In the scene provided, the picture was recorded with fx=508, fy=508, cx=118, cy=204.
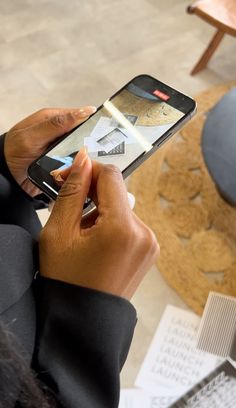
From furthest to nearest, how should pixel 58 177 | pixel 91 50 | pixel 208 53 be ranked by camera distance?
1. pixel 91 50
2. pixel 208 53
3. pixel 58 177

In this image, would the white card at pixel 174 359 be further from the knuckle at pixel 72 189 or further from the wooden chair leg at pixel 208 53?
the wooden chair leg at pixel 208 53

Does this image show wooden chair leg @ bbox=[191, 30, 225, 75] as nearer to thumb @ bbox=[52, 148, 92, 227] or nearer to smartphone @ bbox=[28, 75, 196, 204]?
smartphone @ bbox=[28, 75, 196, 204]

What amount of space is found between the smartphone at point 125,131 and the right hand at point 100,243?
0.54 feet

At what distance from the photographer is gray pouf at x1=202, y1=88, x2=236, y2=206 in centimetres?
120

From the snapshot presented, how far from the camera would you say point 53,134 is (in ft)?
2.74

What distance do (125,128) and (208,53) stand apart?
0.99m

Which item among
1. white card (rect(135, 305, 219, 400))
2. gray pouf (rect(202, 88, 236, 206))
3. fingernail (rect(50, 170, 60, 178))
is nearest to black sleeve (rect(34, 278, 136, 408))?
fingernail (rect(50, 170, 60, 178))

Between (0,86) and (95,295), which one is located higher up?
(95,295)

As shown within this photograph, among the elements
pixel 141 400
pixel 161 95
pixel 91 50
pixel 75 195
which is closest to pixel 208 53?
pixel 91 50

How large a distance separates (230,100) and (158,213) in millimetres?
358

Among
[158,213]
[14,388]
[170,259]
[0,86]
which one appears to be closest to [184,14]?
[0,86]

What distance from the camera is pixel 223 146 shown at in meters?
1.25

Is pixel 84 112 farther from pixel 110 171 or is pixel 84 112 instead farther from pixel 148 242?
pixel 148 242

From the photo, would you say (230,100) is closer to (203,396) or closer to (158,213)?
(158,213)
